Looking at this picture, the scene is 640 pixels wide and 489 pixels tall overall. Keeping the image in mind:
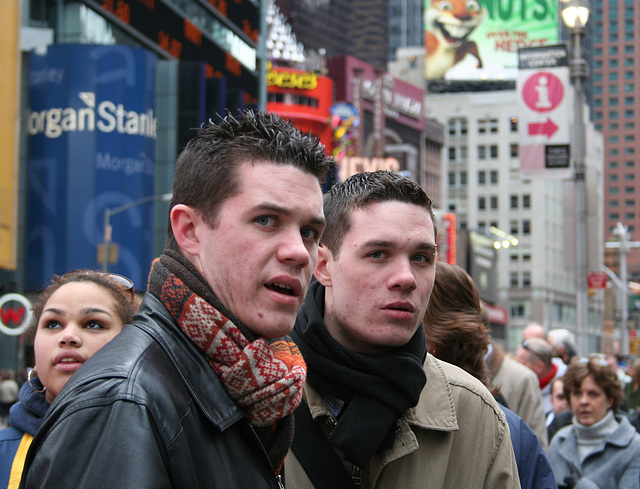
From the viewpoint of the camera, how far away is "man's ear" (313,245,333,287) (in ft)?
12.7

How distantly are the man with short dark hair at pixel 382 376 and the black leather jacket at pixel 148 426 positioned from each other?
96 cm

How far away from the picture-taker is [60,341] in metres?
3.89

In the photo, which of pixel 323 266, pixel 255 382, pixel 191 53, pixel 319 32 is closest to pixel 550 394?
pixel 323 266

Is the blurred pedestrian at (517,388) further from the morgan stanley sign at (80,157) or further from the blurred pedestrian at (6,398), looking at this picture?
the morgan stanley sign at (80,157)

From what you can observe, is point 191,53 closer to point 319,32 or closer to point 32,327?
point 32,327

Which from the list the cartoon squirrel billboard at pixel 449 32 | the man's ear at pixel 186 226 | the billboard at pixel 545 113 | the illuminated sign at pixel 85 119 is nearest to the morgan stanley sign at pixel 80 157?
the illuminated sign at pixel 85 119

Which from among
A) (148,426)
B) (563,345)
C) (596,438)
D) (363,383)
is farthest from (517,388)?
(563,345)

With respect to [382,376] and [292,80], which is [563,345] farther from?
[292,80]

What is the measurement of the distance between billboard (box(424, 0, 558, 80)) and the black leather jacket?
126 meters

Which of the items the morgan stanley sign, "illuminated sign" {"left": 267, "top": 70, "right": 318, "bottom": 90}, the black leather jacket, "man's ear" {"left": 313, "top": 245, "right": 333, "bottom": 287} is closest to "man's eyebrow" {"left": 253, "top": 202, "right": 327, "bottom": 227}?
the black leather jacket

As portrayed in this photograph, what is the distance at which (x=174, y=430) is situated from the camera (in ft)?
7.36

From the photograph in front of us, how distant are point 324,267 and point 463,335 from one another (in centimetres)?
108

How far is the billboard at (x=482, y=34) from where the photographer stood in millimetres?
125000

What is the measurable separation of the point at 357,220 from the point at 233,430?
1489mm
